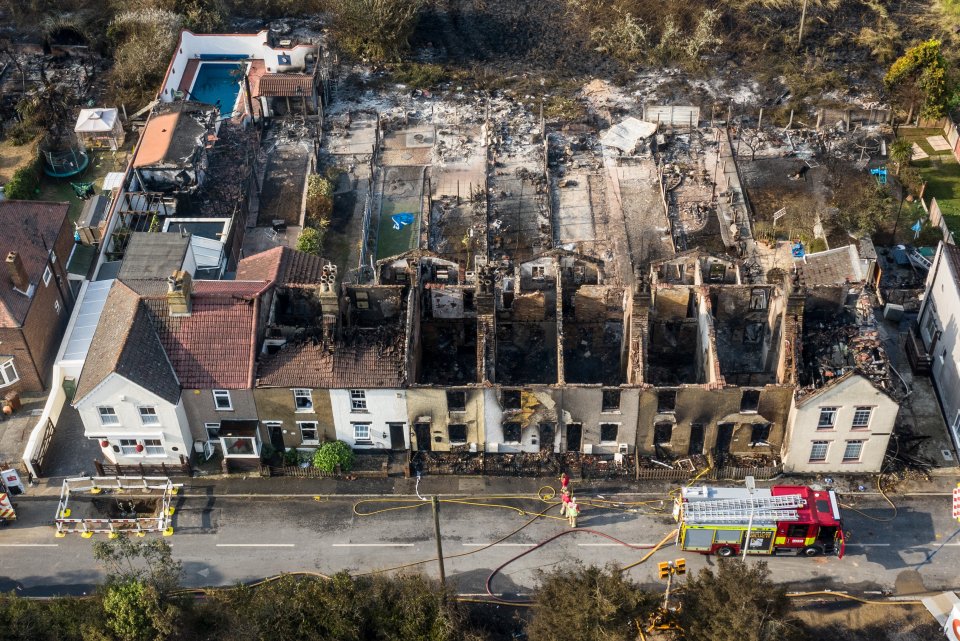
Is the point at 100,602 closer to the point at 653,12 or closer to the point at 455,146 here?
the point at 455,146

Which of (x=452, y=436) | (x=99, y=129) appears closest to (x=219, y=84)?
(x=99, y=129)

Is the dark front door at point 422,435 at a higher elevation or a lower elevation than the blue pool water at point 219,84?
lower

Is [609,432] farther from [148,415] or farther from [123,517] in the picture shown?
[123,517]

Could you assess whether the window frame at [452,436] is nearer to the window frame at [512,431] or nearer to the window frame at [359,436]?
the window frame at [512,431]

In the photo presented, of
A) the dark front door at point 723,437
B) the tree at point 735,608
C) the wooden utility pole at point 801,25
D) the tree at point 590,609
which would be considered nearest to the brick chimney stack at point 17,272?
the tree at point 590,609

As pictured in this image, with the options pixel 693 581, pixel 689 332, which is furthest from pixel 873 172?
pixel 693 581

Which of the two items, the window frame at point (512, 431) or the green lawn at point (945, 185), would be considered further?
the green lawn at point (945, 185)
